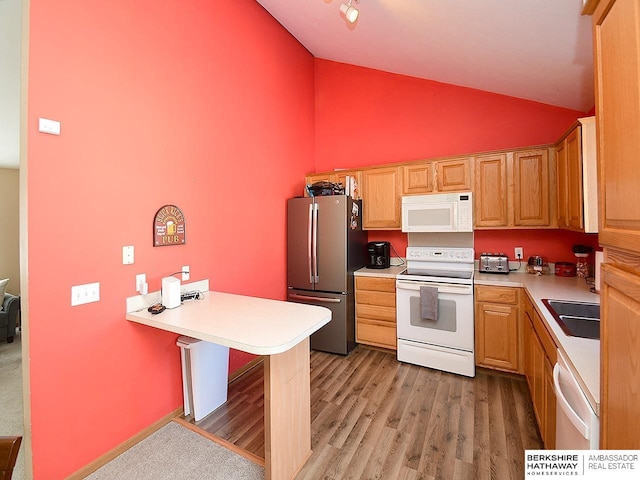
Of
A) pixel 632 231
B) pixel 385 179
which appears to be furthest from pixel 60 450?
pixel 385 179

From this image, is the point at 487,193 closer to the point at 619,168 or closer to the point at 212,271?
the point at 619,168

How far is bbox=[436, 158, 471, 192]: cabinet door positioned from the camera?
2.93 meters

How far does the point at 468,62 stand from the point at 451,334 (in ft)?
8.60

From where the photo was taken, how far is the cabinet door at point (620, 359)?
2.21ft

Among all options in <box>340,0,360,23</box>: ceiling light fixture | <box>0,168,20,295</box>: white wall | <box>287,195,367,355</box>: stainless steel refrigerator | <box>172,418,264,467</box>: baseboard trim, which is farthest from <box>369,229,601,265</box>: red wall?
<box>0,168,20,295</box>: white wall

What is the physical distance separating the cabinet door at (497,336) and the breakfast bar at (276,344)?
1.80m

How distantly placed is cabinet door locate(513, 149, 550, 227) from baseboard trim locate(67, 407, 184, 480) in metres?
3.51

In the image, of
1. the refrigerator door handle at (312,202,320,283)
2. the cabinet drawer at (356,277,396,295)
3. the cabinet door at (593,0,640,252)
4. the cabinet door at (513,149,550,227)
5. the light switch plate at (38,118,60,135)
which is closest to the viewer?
the cabinet door at (593,0,640,252)

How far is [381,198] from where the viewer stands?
337 cm

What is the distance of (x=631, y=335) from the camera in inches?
27.2

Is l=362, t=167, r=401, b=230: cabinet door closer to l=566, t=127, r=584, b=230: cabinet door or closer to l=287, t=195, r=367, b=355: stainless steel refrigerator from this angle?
l=287, t=195, r=367, b=355: stainless steel refrigerator

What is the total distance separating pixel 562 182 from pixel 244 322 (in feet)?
9.22

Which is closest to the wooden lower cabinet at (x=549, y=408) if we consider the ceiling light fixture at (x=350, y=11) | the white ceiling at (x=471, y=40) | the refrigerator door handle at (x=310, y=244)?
the white ceiling at (x=471, y=40)

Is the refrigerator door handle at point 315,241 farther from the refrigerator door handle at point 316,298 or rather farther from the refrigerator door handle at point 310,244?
the refrigerator door handle at point 316,298
